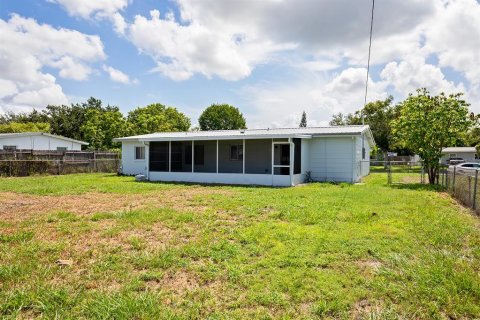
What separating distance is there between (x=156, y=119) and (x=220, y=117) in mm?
18596

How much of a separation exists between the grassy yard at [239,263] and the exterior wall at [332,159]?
8626mm

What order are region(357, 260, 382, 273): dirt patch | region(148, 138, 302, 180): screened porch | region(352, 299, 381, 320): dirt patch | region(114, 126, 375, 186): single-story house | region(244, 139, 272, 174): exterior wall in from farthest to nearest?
region(244, 139, 272, 174): exterior wall → region(148, 138, 302, 180): screened porch → region(114, 126, 375, 186): single-story house → region(357, 260, 382, 273): dirt patch → region(352, 299, 381, 320): dirt patch

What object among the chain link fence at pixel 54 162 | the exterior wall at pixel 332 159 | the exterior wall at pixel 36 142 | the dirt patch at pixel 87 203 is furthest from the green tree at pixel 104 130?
the exterior wall at pixel 332 159

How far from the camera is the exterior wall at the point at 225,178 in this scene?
Answer: 16031 mm

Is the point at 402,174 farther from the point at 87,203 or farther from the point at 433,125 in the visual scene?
the point at 87,203

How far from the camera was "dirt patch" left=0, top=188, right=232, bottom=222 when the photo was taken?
873cm

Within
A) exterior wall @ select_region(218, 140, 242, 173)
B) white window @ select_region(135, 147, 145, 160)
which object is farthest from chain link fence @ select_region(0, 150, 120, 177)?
exterior wall @ select_region(218, 140, 242, 173)

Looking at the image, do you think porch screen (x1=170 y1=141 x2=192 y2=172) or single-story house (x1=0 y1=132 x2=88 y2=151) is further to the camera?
single-story house (x1=0 y1=132 x2=88 y2=151)

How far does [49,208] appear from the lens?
9125mm

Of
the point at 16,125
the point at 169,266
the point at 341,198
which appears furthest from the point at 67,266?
the point at 16,125

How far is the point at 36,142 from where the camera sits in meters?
26.8

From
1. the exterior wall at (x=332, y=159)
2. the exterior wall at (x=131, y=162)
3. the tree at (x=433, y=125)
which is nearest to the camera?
the tree at (x=433, y=125)

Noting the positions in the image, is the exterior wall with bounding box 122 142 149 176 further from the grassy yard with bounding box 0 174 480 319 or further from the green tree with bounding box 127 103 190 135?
the green tree with bounding box 127 103 190 135

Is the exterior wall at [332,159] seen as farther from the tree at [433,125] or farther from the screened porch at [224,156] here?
the tree at [433,125]
